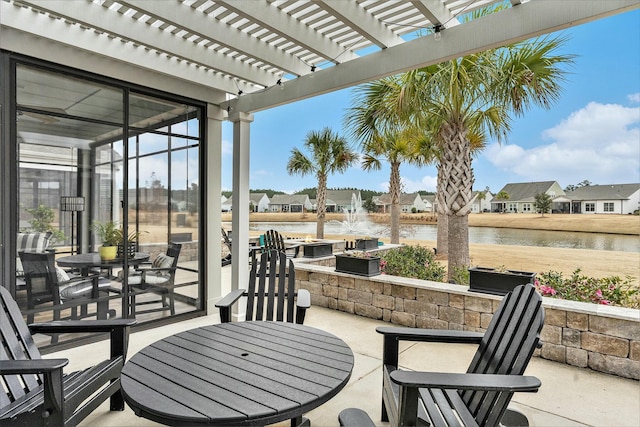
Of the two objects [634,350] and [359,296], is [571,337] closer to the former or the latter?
[634,350]

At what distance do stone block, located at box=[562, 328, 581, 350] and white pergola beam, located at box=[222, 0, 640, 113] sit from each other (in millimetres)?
2444

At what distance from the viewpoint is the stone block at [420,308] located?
12.9ft

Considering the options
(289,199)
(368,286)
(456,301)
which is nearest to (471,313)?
(456,301)

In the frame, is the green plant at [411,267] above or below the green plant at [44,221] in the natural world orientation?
below

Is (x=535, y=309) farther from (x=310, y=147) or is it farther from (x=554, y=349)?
(x=310, y=147)

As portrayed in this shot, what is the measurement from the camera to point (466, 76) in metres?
4.35

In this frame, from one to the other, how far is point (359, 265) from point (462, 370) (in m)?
1.80

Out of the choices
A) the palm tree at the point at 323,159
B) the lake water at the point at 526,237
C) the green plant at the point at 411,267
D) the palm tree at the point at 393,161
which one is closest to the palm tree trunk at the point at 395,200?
the palm tree at the point at 393,161

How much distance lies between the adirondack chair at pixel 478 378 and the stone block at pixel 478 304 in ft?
5.67

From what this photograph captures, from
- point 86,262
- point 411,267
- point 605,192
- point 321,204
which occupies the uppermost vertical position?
point 605,192

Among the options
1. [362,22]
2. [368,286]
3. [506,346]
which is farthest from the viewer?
[368,286]

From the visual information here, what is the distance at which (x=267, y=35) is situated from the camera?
328cm

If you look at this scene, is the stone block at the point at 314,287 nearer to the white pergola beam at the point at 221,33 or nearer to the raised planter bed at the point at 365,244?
the white pergola beam at the point at 221,33

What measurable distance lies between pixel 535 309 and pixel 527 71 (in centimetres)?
352
